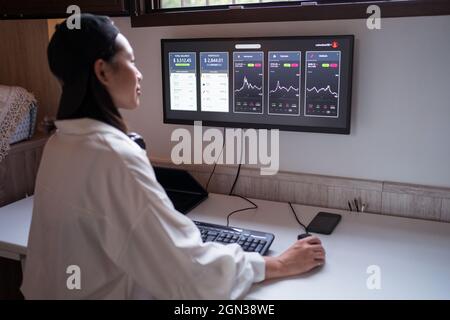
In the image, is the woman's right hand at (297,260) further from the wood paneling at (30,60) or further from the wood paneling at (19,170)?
the wood paneling at (30,60)

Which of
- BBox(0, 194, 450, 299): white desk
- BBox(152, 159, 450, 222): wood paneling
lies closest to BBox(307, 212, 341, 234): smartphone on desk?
BBox(0, 194, 450, 299): white desk

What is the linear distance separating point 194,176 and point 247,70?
511 mm

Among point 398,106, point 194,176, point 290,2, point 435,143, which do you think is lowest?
point 194,176

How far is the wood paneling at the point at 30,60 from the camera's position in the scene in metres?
2.14

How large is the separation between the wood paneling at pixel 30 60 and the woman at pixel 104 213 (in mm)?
1175

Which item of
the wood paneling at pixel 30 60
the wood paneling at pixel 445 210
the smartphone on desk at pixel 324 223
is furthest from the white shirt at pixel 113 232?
the wood paneling at pixel 30 60

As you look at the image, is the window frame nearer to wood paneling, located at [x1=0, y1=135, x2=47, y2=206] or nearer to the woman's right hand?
wood paneling, located at [x1=0, y1=135, x2=47, y2=206]

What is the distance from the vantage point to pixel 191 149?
1934 millimetres

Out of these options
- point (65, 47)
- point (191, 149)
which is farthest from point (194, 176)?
point (65, 47)

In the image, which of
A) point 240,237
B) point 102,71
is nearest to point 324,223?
point 240,237

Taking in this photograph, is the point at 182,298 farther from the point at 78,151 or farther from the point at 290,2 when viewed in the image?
the point at 290,2

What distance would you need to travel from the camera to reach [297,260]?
4.07 feet

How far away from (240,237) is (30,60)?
1454mm

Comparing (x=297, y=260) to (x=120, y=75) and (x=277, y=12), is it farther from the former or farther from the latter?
(x=277, y=12)
